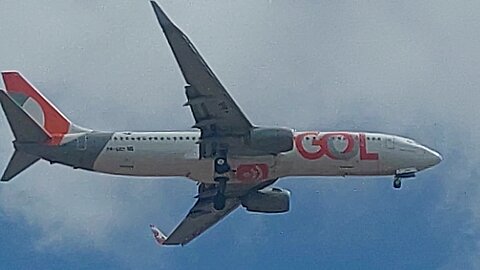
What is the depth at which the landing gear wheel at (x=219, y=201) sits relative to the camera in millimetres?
97938

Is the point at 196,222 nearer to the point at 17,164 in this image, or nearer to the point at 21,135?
the point at 17,164

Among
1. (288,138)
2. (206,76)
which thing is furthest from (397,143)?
(206,76)

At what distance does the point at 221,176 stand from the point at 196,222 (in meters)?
9.11

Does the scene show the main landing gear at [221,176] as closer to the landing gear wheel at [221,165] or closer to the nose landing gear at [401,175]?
the landing gear wheel at [221,165]

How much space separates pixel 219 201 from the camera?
322 ft

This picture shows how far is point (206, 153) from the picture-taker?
9462cm

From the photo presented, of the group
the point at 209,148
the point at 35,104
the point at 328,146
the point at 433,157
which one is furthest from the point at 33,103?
the point at 433,157

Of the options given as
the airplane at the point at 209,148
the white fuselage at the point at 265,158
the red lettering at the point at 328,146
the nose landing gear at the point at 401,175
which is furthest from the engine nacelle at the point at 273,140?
the nose landing gear at the point at 401,175

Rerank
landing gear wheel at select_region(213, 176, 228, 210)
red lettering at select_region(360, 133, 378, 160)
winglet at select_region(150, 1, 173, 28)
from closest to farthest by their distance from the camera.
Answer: winglet at select_region(150, 1, 173, 28)
landing gear wheel at select_region(213, 176, 228, 210)
red lettering at select_region(360, 133, 378, 160)

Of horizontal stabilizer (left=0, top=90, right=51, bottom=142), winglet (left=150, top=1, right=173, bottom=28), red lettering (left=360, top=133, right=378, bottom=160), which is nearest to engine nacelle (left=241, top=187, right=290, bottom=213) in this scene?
red lettering (left=360, top=133, right=378, bottom=160)

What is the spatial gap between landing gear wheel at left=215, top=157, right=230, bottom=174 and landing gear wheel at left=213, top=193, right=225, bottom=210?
322cm

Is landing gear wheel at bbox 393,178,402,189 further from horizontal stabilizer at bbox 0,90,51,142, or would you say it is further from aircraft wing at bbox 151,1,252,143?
horizontal stabilizer at bbox 0,90,51,142

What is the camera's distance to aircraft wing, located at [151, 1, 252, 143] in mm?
86562

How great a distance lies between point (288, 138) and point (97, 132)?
1236 centimetres
